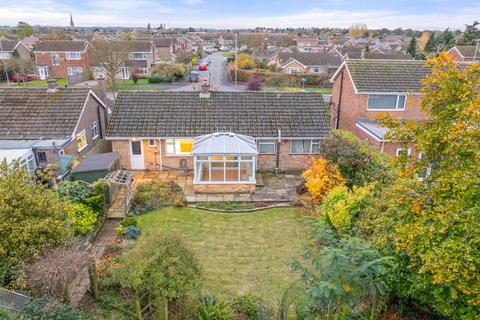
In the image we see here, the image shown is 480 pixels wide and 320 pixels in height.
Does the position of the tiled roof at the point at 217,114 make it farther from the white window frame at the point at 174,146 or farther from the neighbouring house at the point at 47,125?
the neighbouring house at the point at 47,125

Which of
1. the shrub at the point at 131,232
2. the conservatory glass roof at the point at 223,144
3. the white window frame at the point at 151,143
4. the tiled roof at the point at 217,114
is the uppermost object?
the tiled roof at the point at 217,114

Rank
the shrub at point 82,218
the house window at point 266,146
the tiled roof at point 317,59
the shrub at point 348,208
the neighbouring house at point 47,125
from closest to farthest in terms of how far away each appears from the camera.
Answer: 1. the shrub at point 348,208
2. the shrub at point 82,218
3. the neighbouring house at point 47,125
4. the house window at point 266,146
5. the tiled roof at point 317,59

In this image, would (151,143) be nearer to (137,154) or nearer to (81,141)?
(137,154)

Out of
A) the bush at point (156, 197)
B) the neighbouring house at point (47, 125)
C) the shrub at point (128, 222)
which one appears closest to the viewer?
the shrub at point (128, 222)

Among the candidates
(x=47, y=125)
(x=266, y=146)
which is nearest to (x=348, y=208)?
(x=266, y=146)

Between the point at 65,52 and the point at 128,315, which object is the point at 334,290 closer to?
the point at 128,315

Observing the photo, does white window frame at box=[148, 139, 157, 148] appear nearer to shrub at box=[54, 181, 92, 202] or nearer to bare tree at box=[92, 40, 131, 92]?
shrub at box=[54, 181, 92, 202]

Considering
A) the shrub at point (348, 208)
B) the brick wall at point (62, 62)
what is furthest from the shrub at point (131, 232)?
the brick wall at point (62, 62)
